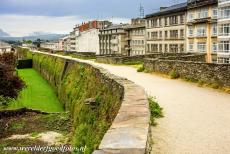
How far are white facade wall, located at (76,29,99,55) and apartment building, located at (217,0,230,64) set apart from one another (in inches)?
3007

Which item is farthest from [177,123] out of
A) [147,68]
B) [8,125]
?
[147,68]

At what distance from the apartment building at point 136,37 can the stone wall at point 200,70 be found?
6013 centimetres

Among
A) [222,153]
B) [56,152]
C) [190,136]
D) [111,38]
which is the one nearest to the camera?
[222,153]

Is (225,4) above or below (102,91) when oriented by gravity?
above

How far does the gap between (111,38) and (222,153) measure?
329 feet

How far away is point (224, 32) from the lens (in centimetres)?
4922

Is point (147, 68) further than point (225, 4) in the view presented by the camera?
No

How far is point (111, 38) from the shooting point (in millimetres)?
107562

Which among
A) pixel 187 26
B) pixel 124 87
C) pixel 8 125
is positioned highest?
pixel 187 26

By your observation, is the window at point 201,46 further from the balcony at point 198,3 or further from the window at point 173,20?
the window at point 173,20

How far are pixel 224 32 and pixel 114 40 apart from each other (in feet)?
182

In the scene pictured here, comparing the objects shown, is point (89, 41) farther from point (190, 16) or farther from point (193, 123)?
point (193, 123)

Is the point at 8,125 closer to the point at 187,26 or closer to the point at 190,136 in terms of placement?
the point at 190,136

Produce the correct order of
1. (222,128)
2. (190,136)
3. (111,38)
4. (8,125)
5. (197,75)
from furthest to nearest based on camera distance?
(111,38) < (8,125) < (197,75) < (222,128) < (190,136)
